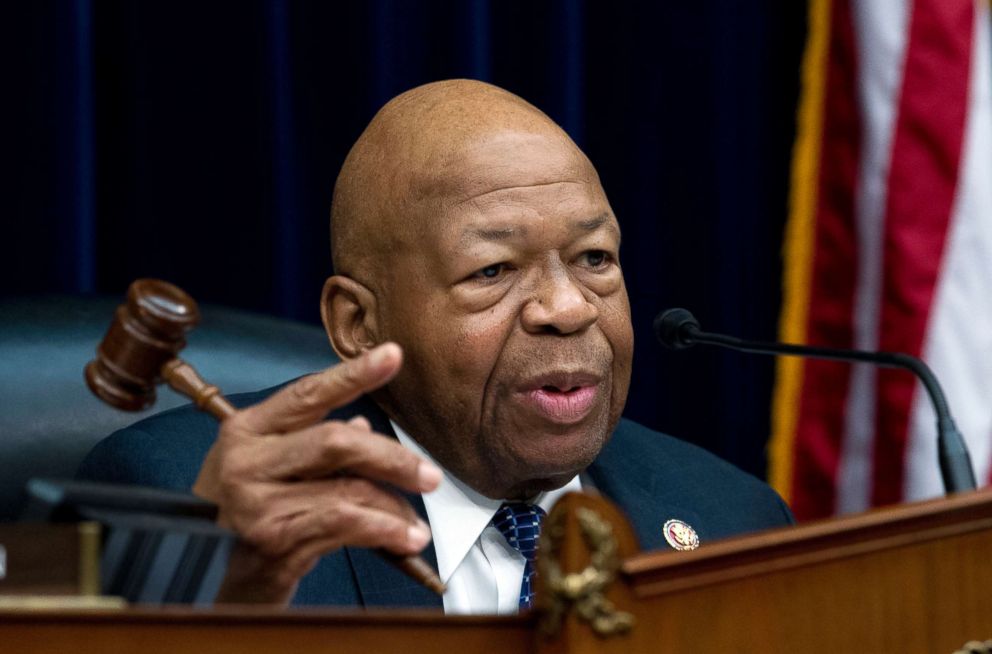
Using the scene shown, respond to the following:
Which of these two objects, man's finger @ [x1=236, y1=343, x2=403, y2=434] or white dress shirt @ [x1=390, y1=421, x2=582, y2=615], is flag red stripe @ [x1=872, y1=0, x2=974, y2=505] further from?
man's finger @ [x1=236, y1=343, x2=403, y2=434]

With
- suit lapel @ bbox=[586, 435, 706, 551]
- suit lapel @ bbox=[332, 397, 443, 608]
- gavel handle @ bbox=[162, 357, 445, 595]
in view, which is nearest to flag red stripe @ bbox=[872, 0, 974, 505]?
suit lapel @ bbox=[586, 435, 706, 551]

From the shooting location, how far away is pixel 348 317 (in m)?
1.74

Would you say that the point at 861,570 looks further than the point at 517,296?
No

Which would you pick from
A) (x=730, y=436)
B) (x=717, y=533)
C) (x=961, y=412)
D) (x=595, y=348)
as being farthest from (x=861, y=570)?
(x=730, y=436)

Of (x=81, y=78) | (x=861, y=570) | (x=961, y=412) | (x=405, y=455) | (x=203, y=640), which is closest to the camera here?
(x=203, y=640)

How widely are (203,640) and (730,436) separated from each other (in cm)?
205

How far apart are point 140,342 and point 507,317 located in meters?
0.56

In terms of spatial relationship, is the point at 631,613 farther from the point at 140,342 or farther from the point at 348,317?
the point at 348,317

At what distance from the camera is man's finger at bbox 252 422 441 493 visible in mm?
1079

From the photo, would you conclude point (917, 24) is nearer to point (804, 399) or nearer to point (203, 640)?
point (804, 399)

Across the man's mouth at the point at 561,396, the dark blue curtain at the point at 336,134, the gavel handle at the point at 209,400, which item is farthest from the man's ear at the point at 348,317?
the dark blue curtain at the point at 336,134

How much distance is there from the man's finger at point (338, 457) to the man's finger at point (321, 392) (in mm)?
16

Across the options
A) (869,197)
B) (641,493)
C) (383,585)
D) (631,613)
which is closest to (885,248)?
(869,197)

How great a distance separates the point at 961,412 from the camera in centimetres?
243
